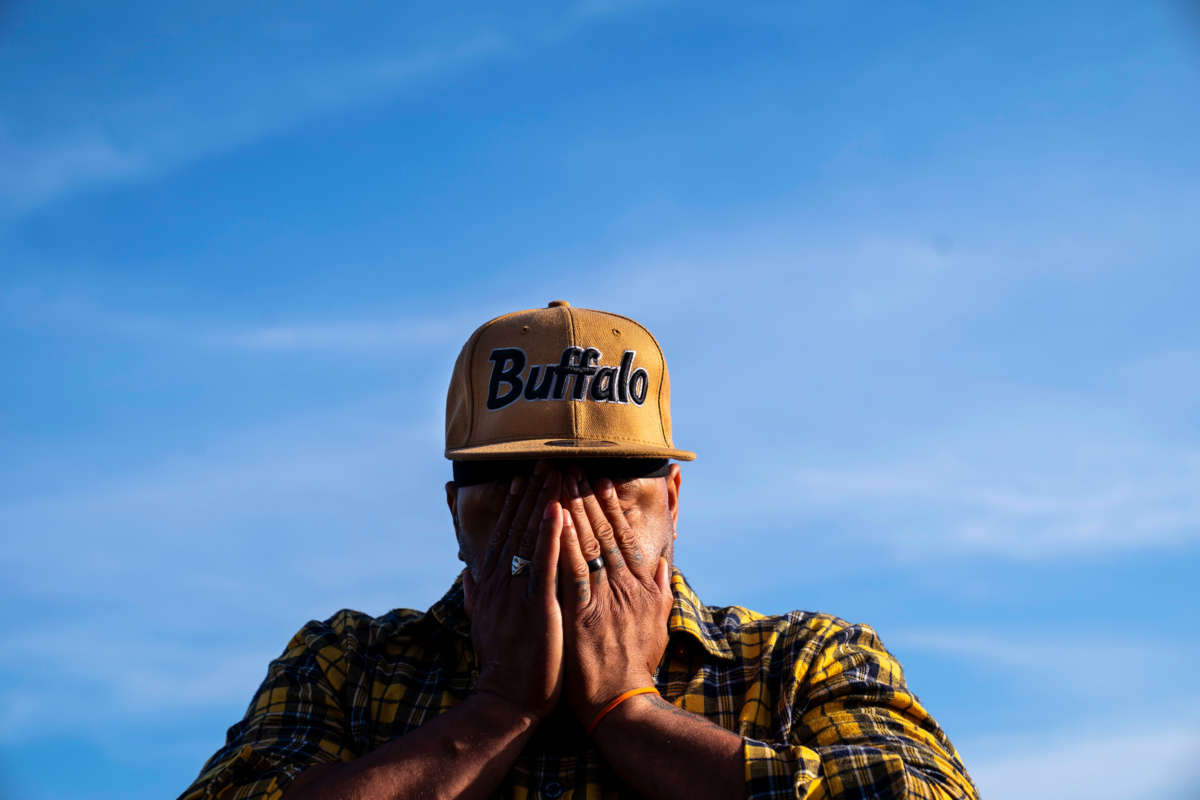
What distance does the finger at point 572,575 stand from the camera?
3756 millimetres

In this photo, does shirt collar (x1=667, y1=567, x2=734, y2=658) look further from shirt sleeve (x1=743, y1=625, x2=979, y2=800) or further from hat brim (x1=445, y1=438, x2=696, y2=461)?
hat brim (x1=445, y1=438, x2=696, y2=461)

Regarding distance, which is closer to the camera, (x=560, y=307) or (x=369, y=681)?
(x=369, y=681)

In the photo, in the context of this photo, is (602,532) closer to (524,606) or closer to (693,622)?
(524,606)

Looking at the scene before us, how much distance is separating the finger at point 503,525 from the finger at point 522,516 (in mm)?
11

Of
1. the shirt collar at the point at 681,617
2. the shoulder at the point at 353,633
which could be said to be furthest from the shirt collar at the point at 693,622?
the shoulder at the point at 353,633

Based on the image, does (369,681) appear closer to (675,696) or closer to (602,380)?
(675,696)

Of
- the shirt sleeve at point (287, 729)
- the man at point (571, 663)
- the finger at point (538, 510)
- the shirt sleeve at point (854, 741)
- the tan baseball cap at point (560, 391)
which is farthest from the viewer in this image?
the tan baseball cap at point (560, 391)

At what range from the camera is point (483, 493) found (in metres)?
4.05

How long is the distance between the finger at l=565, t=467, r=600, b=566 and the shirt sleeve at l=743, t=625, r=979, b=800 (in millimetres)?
777

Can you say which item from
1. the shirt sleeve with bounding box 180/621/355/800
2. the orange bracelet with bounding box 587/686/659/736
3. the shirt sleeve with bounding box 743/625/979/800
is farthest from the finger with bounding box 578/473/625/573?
the shirt sleeve with bounding box 180/621/355/800

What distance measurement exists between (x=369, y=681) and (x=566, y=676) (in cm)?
79

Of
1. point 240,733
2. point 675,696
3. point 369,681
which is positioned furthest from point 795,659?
point 240,733

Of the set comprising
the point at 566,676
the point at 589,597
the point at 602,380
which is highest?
the point at 602,380

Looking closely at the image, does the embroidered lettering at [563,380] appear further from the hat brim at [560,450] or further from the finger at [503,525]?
the finger at [503,525]
